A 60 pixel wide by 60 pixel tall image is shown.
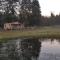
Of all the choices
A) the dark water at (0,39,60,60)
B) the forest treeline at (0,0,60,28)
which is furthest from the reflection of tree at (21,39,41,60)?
the forest treeline at (0,0,60,28)

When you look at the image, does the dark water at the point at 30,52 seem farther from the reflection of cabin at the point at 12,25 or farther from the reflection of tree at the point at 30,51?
A: the reflection of cabin at the point at 12,25

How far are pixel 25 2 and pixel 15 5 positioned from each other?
11.8 feet

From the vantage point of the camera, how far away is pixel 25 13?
63.2m

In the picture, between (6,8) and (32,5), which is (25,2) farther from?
(6,8)

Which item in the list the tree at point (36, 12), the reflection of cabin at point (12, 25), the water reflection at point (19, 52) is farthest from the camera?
the tree at point (36, 12)

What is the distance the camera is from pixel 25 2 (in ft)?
213

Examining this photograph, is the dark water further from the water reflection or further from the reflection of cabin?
the reflection of cabin

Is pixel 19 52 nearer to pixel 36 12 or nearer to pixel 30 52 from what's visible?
pixel 30 52

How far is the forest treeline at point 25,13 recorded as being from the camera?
195 ft

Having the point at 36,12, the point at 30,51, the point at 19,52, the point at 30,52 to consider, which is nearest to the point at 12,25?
the point at 36,12

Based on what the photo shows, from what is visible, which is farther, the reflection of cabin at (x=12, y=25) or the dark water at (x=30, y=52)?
the reflection of cabin at (x=12, y=25)

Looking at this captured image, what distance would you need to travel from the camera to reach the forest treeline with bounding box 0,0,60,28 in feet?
195

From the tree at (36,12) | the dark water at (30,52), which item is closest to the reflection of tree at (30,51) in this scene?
the dark water at (30,52)

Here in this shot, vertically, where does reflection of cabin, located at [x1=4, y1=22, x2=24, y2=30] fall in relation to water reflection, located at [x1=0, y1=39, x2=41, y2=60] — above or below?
below
